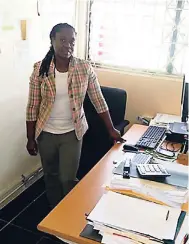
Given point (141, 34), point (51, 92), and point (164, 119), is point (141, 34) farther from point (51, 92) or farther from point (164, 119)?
point (51, 92)

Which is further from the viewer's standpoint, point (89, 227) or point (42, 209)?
point (42, 209)

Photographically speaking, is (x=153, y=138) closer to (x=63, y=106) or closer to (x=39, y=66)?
(x=63, y=106)

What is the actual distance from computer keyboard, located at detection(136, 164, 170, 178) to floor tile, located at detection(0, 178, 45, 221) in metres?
1.26

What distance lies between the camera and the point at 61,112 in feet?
7.07

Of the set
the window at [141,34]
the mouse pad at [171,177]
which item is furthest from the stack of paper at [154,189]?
the window at [141,34]

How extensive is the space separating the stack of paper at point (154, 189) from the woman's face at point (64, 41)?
0.82 metres

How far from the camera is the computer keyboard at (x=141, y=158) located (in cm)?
191

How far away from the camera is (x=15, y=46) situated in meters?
2.52

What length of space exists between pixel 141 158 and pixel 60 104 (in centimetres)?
60

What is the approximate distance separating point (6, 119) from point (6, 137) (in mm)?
140

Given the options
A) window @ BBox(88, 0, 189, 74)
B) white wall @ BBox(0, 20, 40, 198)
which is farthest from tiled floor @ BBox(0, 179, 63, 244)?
window @ BBox(88, 0, 189, 74)

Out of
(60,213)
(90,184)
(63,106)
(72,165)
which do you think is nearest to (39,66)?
(63,106)

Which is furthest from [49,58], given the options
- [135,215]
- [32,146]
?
[135,215]

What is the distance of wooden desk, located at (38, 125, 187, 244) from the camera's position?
1379 mm
